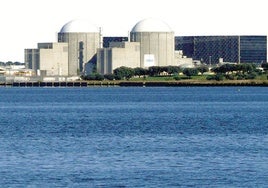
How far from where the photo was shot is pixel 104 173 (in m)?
45.8

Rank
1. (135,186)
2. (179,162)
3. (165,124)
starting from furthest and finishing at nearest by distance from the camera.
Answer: (165,124), (179,162), (135,186)

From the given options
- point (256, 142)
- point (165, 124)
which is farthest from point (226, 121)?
point (256, 142)

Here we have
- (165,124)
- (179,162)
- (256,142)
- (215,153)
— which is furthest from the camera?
(165,124)

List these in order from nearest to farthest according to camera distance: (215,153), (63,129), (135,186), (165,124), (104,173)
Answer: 1. (135,186)
2. (104,173)
3. (215,153)
4. (63,129)
5. (165,124)

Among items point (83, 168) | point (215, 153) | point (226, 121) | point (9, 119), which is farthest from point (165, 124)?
point (83, 168)

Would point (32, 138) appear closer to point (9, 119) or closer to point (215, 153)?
point (215, 153)

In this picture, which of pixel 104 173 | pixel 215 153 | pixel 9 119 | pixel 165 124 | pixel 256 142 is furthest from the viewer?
pixel 9 119

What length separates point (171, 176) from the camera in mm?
45125

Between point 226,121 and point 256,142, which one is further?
point 226,121

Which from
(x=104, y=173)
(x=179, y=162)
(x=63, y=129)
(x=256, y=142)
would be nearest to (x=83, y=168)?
(x=104, y=173)

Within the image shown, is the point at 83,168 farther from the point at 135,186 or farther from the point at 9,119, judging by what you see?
the point at 9,119

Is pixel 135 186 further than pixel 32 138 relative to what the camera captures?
No

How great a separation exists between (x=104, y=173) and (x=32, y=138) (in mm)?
19837

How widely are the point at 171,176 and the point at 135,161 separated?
17.4 feet
